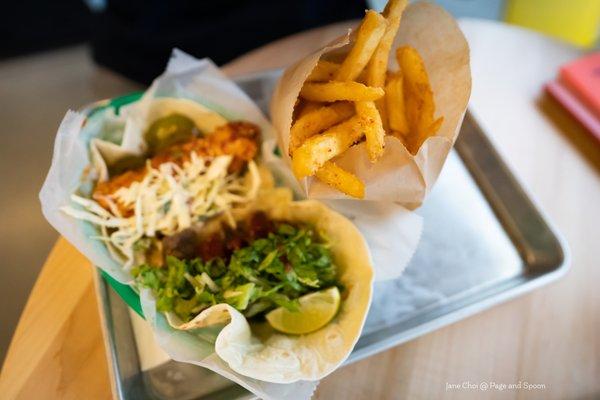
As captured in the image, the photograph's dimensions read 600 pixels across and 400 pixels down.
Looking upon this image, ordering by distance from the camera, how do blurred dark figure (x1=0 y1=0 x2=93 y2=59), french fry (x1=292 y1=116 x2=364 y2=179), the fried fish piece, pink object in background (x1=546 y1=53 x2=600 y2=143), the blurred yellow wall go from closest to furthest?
french fry (x1=292 y1=116 x2=364 y2=179) < the fried fish piece < pink object in background (x1=546 y1=53 x2=600 y2=143) < the blurred yellow wall < blurred dark figure (x1=0 y1=0 x2=93 y2=59)

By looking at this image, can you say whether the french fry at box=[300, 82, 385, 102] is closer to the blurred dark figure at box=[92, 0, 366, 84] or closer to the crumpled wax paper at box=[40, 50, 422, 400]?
the crumpled wax paper at box=[40, 50, 422, 400]

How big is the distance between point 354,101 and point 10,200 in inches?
64.8

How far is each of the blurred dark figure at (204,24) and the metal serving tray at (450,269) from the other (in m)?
0.60

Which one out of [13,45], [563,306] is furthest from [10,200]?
[563,306]

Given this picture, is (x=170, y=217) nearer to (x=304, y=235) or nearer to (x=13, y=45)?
(x=304, y=235)

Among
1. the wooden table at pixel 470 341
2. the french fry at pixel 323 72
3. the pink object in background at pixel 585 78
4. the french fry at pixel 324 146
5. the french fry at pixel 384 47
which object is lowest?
the wooden table at pixel 470 341

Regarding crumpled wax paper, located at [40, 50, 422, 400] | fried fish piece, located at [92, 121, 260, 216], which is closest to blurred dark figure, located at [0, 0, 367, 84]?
crumpled wax paper, located at [40, 50, 422, 400]

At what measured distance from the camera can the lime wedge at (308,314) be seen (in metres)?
1.14

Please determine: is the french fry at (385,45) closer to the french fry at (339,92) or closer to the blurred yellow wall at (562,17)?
the french fry at (339,92)

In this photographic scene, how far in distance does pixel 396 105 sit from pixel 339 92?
0.52ft

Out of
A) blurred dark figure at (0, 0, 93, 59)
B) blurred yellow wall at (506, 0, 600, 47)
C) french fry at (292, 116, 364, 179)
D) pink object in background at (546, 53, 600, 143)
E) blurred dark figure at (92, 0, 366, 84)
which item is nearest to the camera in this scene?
french fry at (292, 116, 364, 179)

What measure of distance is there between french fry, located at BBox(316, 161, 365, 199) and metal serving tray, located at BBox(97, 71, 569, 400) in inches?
13.3

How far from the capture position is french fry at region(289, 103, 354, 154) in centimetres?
115

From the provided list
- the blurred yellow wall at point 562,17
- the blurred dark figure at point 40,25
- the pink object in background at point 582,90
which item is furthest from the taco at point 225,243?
the blurred yellow wall at point 562,17
